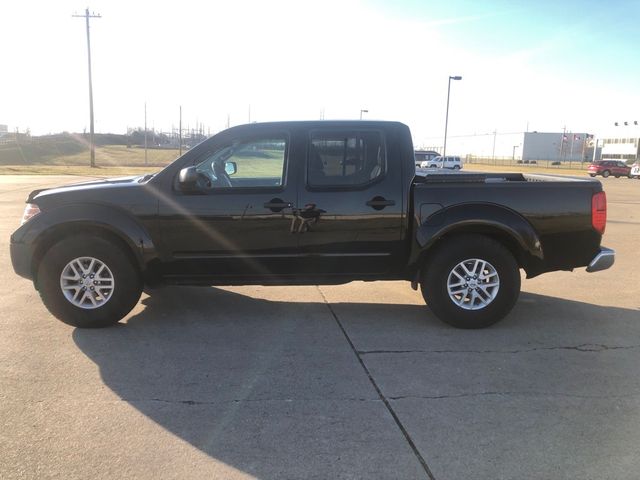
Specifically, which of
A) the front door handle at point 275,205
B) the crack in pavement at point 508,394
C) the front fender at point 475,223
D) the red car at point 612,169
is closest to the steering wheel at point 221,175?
the front door handle at point 275,205

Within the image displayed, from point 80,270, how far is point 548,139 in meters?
144

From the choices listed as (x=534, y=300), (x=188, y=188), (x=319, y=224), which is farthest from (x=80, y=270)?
(x=534, y=300)

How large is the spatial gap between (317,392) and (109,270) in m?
2.34

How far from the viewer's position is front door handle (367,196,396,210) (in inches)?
194

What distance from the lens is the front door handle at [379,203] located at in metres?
4.93

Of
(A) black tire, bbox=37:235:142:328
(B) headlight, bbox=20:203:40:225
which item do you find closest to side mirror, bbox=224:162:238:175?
(A) black tire, bbox=37:235:142:328

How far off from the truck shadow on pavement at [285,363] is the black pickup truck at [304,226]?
42 centimetres

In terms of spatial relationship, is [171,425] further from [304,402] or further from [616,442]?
[616,442]

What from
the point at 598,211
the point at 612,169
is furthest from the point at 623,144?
the point at 598,211

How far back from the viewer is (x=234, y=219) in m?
4.84

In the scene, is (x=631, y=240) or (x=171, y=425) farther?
(x=631, y=240)

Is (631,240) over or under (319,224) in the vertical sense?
under

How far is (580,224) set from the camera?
5.04 m

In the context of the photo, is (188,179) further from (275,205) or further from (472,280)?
(472,280)
